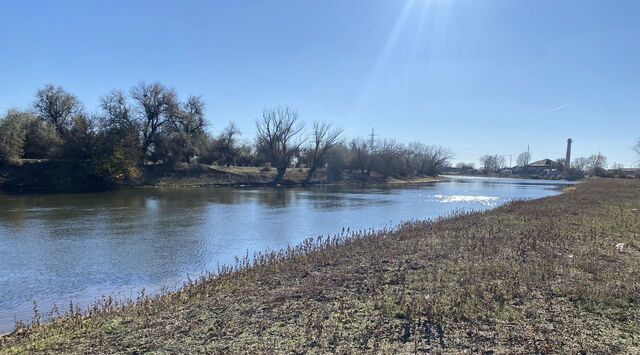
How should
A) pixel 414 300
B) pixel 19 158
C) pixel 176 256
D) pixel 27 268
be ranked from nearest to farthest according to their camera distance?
1. pixel 414 300
2. pixel 27 268
3. pixel 176 256
4. pixel 19 158

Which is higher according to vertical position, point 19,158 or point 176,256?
point 19,158

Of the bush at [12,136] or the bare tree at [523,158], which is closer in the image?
the bush at [12,136]

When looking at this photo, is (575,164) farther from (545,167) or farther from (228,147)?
(228,147)

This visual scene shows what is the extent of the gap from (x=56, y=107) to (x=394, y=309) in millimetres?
62209

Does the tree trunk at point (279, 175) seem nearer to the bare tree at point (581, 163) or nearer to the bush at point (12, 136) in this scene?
the bush at point (12, 136)

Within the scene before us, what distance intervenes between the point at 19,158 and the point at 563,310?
5805cm

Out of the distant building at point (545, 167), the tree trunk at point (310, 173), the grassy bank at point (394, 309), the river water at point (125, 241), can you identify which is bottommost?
the river water at point (125, 241)

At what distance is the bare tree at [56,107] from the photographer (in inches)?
2221

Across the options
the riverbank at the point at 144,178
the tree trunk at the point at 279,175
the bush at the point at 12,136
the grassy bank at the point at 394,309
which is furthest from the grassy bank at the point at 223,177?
the grassy bank at the point at 394,309

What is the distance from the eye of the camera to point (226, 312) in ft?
24.3

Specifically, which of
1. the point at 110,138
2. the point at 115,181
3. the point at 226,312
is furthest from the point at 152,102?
the point at 226,312

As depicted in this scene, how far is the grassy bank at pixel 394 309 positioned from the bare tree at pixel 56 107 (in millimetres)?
55744

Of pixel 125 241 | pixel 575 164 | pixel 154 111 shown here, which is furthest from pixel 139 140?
pixel 575 164

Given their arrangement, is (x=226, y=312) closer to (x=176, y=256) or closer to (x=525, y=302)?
(x=525, y=302)
